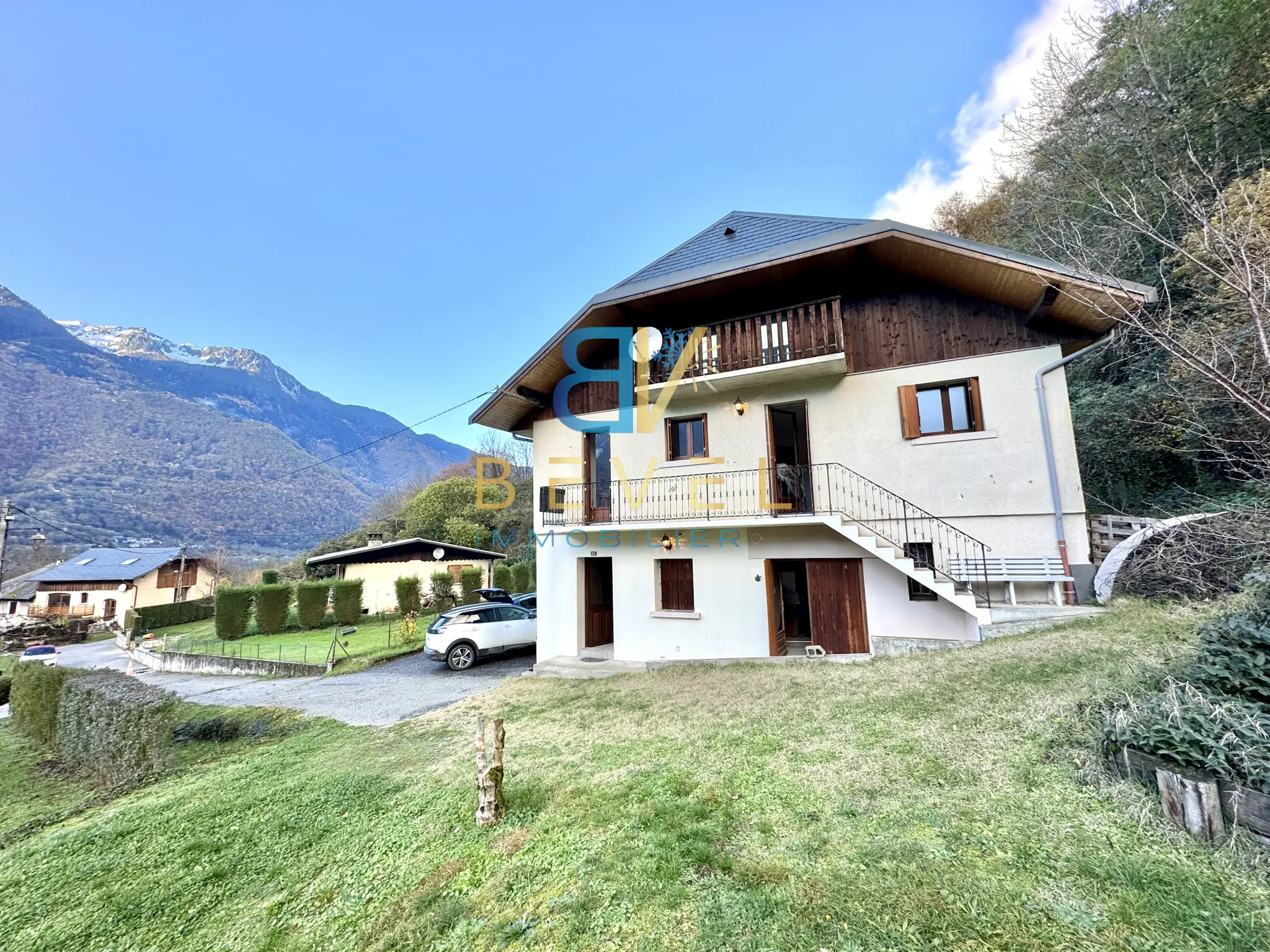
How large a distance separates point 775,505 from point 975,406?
3.76m

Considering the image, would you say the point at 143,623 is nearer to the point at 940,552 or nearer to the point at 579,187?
the point at 579,187

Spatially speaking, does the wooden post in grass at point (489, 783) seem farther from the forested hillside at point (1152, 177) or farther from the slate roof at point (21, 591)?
the slate roof at point (21, 591)

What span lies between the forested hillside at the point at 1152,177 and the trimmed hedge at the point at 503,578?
22.7m

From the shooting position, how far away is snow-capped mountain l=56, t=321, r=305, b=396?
129625 millimetres

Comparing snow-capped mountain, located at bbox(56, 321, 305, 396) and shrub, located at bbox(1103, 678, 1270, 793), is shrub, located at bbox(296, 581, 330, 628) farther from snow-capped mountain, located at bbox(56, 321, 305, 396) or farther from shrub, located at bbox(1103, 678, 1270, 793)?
snow-capped mountain, located at bbox(56, 321, 305, 396)

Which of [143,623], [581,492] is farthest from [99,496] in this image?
[581,492]

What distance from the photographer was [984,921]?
2268mm

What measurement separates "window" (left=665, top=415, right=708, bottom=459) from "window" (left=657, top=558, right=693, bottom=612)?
2312mm

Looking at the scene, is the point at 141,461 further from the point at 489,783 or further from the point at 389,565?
the point at 489,783

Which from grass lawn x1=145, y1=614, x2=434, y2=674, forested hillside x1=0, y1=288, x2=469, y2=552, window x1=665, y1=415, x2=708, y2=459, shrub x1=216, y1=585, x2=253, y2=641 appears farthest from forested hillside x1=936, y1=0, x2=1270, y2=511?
forested hillside x1=0, y1=288, x2=469, y2=552

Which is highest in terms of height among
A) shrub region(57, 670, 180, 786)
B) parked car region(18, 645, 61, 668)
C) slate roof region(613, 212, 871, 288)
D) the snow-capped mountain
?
the snow-capped mountain

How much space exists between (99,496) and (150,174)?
36.0m

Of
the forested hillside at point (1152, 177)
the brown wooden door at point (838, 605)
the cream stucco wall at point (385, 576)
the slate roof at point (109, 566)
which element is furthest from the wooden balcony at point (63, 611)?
the forested hillside at point (1152, 177)

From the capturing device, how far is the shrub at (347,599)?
70.8 ft
